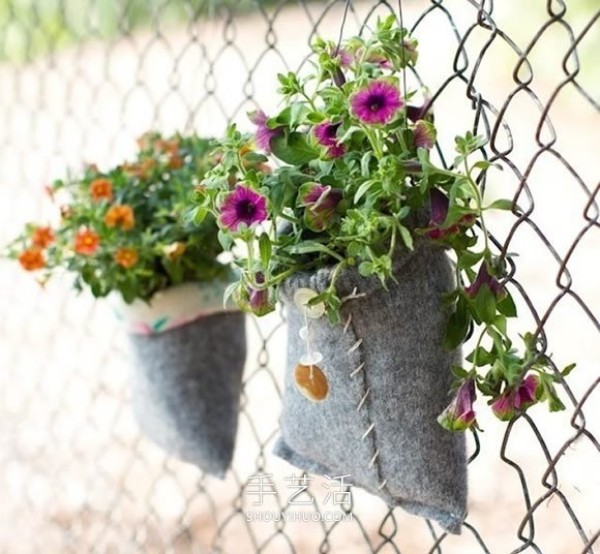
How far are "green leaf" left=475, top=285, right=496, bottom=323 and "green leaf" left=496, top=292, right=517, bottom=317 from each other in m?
0.01

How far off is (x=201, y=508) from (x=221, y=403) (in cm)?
65

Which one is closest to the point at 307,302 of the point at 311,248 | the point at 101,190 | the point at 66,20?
the point at 311,248

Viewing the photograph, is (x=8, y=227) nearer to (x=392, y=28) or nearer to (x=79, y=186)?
(x=79, y=186)

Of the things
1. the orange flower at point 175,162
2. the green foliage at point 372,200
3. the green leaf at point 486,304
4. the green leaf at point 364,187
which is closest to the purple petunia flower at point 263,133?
the green foliage at point 372,200

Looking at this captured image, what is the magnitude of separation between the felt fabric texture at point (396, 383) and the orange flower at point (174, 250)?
290 millimetres

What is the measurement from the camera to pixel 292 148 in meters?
0.82

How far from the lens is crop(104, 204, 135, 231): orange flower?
118cm

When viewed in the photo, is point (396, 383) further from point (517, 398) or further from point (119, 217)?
point (119, 217)

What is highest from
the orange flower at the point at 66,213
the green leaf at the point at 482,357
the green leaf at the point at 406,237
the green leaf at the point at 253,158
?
the orange flower at the point at 66,213

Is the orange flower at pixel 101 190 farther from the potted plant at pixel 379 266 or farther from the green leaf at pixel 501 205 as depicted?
the green leaf at pixel 501 205

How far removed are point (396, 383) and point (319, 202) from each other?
168 mm

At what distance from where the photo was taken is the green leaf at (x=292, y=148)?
82 centimetres

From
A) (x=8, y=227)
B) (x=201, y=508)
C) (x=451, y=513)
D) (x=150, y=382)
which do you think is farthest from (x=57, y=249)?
(x=8, y=227)

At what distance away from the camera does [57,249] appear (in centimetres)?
123
